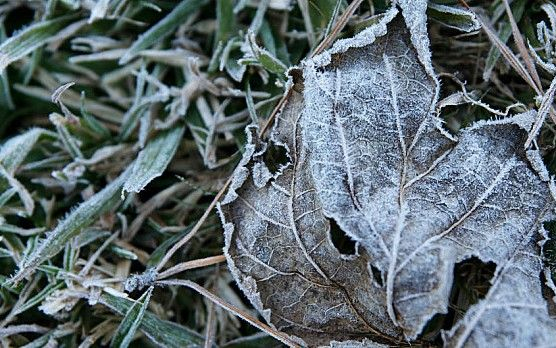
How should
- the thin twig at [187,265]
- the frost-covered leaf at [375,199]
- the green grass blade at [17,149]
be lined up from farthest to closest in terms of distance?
1. the green grass blade at [17,149]
2. the thin twig at [187,265]
3. the frost-covered leaf at [375,199]

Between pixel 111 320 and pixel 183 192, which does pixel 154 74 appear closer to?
pixel 183 192

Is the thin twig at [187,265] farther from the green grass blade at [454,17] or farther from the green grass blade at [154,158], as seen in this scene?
the green grass blade at [454,17]

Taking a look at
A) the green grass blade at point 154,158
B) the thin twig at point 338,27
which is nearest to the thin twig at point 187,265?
the green grass blade at point 154,158

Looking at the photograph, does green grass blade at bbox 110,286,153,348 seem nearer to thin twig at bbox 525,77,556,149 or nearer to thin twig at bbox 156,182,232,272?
thin twig at bbox 156,182,232,272

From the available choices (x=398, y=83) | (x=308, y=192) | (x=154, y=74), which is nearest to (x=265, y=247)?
(x=308, y=192)

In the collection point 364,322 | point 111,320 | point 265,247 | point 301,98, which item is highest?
point 301,98

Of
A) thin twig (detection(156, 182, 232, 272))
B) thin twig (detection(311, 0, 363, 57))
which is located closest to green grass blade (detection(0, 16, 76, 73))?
thin twig (detection(156, 182, 232, 272))
